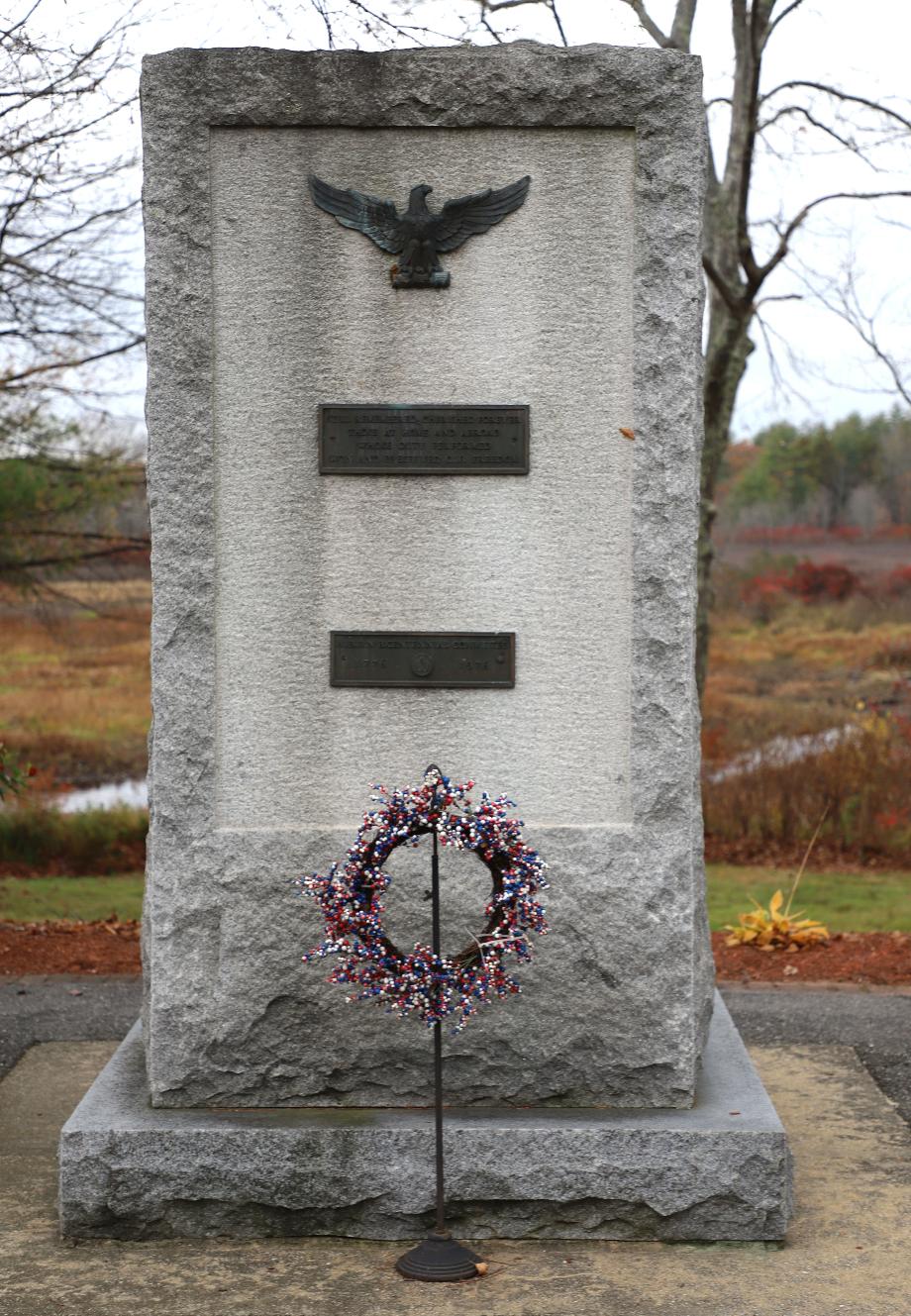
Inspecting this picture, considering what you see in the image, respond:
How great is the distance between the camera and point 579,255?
163 inches

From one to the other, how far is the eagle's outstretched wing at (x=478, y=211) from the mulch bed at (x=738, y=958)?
160 inches

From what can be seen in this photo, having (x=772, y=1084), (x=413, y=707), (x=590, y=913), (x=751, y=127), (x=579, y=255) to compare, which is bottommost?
(x=772, y=1084)

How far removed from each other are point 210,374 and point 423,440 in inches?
24.1

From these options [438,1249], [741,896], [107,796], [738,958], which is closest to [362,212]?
[438,1249]

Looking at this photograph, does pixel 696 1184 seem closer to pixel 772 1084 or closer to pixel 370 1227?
pixel 370 1227

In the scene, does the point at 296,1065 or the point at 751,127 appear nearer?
the point at 296,1065

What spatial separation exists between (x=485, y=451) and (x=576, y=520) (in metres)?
0.32

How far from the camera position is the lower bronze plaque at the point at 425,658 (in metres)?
4.16

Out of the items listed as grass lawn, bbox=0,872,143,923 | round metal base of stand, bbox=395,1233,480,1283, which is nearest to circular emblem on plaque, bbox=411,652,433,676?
round metal base of stand, bbox=395,1233,480,1283

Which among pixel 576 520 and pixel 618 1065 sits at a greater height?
pixel 576 520

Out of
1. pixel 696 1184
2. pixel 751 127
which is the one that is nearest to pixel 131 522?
pixel 751 127

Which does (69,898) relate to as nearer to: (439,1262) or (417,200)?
(439,1262)

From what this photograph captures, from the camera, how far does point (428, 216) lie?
408 cm

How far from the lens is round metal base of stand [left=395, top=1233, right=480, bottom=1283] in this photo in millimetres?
3730
